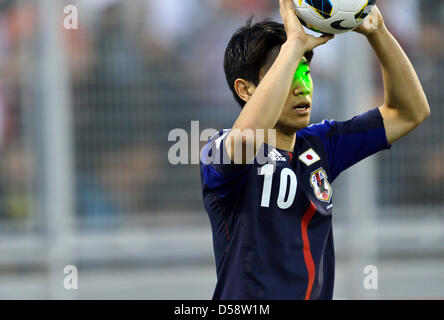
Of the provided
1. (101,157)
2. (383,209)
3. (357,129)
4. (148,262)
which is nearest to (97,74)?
(101,157)

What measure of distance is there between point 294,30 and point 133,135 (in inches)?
119

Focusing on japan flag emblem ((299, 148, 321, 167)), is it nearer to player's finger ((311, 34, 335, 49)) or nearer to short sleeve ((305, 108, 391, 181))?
short sleeve ((305, 108, 391, 181))

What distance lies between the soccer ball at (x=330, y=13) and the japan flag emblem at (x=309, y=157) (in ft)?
1.59

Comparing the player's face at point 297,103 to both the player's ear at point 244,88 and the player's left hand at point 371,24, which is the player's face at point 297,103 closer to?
the player's ear at point 244,88

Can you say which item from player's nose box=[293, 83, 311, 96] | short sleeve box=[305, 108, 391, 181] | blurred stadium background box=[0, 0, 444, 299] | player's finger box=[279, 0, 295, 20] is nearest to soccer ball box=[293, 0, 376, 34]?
player's finger box=[279, 0, 295, 20]

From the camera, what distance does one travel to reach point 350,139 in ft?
9.86

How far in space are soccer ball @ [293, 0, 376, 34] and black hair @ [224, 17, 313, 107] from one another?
15cm

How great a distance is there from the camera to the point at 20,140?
17.9ft

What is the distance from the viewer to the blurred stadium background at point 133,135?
5383 mm

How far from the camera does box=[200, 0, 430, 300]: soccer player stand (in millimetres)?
2541

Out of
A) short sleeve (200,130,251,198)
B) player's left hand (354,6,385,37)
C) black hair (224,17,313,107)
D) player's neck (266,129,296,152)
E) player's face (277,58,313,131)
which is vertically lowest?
short sleeve (200,130,251,198)

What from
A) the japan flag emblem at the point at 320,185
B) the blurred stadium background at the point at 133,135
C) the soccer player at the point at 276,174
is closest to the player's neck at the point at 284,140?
the soccer player at the point at 276,174

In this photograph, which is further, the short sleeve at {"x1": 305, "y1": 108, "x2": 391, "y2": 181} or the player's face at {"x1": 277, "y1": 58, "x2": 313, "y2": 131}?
the short sleeve at {"x1": 305, "y1": 108, "x2": 391, "y2": 181}

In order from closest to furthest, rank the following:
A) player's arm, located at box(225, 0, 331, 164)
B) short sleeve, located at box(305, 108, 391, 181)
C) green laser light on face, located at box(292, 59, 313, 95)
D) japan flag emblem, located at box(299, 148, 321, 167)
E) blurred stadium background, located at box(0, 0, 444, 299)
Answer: player's arm, located at box(225, 0, 331, 164) < green laser light on face, located at box(292, 59, 313, 95) < japan flag emblem, located at box(299, 148, 321, 167) < short sleeve, located at box(305, 108, 391, 181) < blurred stadium background, located at box(0, 0, 444, 299)
